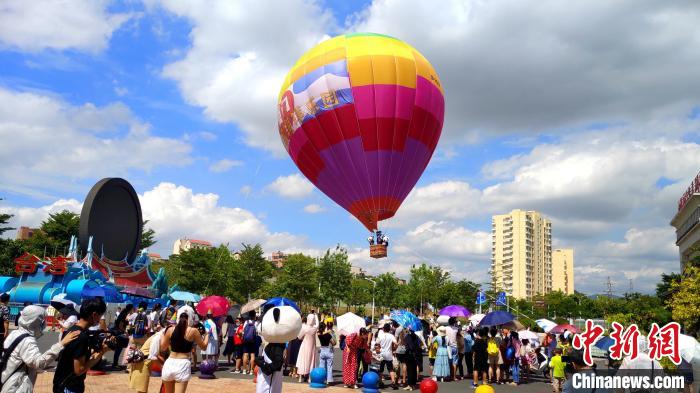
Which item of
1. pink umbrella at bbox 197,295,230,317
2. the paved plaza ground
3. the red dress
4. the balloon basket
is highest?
the balloon basket

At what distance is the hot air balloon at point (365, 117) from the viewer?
83.6ft

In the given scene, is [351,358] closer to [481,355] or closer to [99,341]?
[481,355]

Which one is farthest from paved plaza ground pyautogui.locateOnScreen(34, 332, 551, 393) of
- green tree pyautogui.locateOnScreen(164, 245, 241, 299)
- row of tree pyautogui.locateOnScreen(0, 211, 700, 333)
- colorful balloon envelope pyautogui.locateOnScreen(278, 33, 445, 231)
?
green tree pyautogui.locateOnScreen(164, 245, 241, 299)

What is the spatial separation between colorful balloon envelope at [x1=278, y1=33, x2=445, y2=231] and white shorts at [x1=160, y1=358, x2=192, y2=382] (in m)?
18.2

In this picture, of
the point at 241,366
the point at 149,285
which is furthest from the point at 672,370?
the point at 149,285

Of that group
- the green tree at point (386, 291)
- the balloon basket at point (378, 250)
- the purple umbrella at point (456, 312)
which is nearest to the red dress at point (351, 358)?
the purple umbrella at point (456, 312)

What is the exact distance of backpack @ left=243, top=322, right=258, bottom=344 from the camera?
16.4 metres

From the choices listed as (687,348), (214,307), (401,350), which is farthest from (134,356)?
(687,348)

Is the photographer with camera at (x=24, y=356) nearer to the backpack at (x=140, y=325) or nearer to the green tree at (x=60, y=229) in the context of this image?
the backpack at (x=140, y=325)

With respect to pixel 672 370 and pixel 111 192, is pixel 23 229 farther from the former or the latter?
pixel 672 370

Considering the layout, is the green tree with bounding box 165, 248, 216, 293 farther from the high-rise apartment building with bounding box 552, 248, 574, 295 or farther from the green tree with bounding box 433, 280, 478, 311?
the high-rise apartment building with bounding box 552, 248, 574, 295

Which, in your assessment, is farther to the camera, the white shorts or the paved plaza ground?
the paved plaza ground

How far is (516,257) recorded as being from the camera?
176 metres

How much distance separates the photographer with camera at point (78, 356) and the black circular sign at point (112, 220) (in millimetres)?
41995
